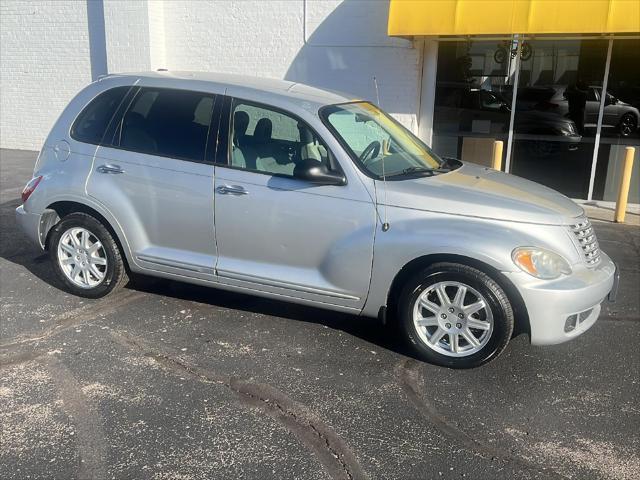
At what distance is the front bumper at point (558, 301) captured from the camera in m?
3.71

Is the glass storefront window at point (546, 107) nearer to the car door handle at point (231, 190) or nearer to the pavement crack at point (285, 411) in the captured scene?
the car door handle at point (231, 190)

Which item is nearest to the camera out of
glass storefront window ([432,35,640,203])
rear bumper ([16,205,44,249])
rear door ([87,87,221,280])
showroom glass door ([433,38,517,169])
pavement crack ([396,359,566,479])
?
pavement crack ([396,359,566,479])

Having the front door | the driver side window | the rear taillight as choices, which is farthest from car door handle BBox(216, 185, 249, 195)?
the rear taillight

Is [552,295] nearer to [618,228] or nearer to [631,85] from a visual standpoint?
[618,228]

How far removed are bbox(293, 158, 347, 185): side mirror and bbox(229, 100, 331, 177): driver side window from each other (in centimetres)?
13

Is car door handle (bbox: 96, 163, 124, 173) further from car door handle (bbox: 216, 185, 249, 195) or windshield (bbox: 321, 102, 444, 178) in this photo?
windshield (bbox: 321, 102, 444, 178)

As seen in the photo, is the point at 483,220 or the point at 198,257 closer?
the point at 483,220

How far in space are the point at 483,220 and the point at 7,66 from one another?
46.0 feet

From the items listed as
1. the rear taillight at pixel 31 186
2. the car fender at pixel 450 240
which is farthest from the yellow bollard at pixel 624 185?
the rear taillight at pixel 31 186

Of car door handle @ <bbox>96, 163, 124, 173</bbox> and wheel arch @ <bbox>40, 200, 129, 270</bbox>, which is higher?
car door handle @ <bbox>96, 163, 124, 173</bbox>

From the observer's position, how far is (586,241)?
405 cm

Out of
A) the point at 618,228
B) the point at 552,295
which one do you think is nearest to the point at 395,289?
the point at 552,295

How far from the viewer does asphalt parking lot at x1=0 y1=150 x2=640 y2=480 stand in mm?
3016

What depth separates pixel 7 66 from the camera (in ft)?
47.0
